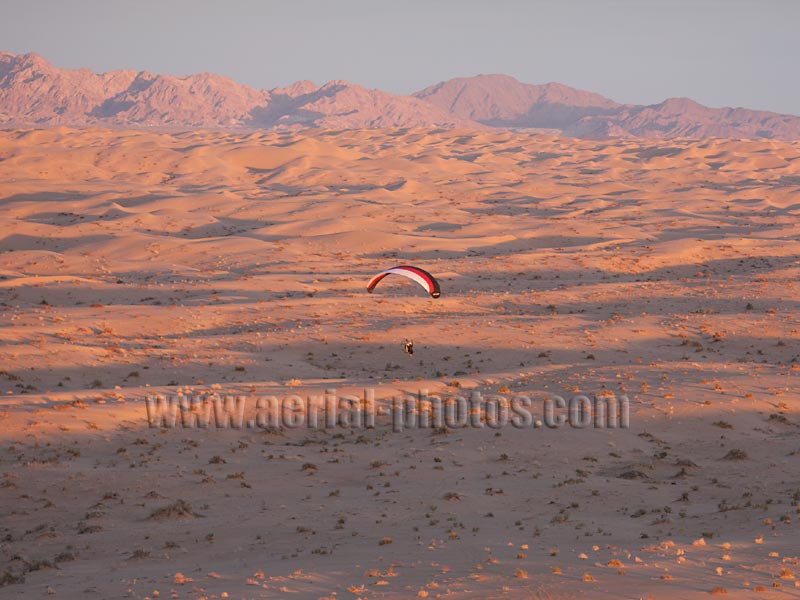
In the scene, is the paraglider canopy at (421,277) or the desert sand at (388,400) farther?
the paraglider canopy at (421,277)

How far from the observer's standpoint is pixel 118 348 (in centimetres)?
2797

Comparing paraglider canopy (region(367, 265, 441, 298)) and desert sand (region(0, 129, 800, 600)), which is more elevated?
paraglider canopy (region(367, 265, 441, 298))

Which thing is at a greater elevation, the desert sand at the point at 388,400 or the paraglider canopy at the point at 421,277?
the paraglider canopy at the point at 421,277

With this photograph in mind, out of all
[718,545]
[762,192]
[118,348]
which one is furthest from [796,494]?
[762,192]

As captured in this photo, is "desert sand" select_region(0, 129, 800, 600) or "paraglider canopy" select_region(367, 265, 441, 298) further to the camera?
"paraglider canopy" select_region(367, 265, 441, 298)

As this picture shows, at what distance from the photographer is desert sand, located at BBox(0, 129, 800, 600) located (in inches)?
474

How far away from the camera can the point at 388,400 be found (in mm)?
23125

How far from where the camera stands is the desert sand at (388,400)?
1203cm

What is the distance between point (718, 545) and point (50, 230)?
52.6m

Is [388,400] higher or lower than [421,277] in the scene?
lower

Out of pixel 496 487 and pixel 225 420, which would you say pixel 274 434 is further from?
pixel 496 487

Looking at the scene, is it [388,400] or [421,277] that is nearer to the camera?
[388,400]

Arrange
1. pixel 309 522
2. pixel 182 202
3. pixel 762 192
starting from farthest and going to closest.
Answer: pixel 762 192
pixel 182 202
pixel 309 522

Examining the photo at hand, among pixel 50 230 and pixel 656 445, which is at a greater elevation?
pixel 50 230
